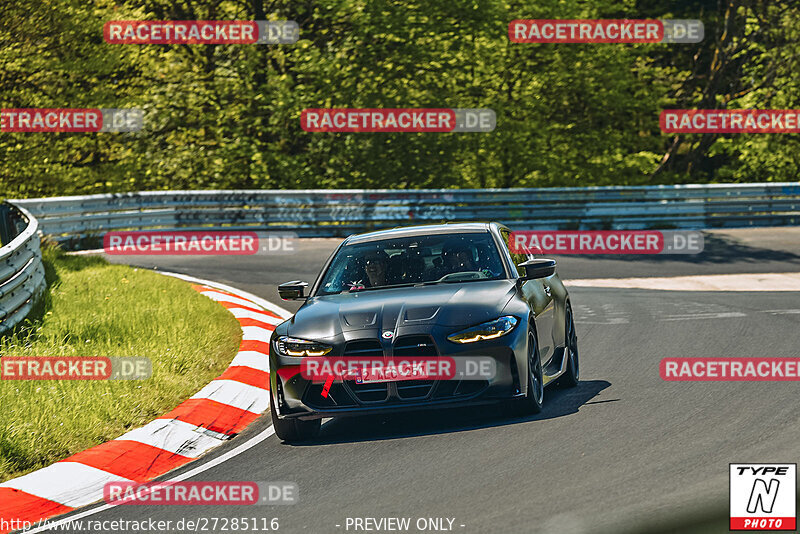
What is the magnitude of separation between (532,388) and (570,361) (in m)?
1.56

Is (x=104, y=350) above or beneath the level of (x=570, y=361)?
beneath

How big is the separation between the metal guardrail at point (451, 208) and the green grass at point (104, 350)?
801 cm

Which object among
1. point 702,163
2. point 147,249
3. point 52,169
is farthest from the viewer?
point 702,163

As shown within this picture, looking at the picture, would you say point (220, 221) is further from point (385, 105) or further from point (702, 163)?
point (702, 163)

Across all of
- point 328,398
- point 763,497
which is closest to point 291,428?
point 328,398

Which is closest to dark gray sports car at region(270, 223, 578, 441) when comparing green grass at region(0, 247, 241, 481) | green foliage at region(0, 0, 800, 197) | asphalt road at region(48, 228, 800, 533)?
asphalt road at region(48, 228, 800, 533)

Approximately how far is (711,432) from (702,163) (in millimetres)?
30366

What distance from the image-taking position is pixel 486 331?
7.96m

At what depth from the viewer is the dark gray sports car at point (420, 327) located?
25.7ft

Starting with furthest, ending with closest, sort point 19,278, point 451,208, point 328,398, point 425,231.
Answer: point 451,208, point 19,278, point 425,231, point 328,398

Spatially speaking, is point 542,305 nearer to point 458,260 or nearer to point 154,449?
point 458,260

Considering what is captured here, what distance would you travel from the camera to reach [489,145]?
2983 centimetres

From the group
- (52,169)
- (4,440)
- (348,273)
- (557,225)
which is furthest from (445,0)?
(4,440)

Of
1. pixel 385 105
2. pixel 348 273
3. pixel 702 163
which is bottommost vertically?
pixel 702 163
